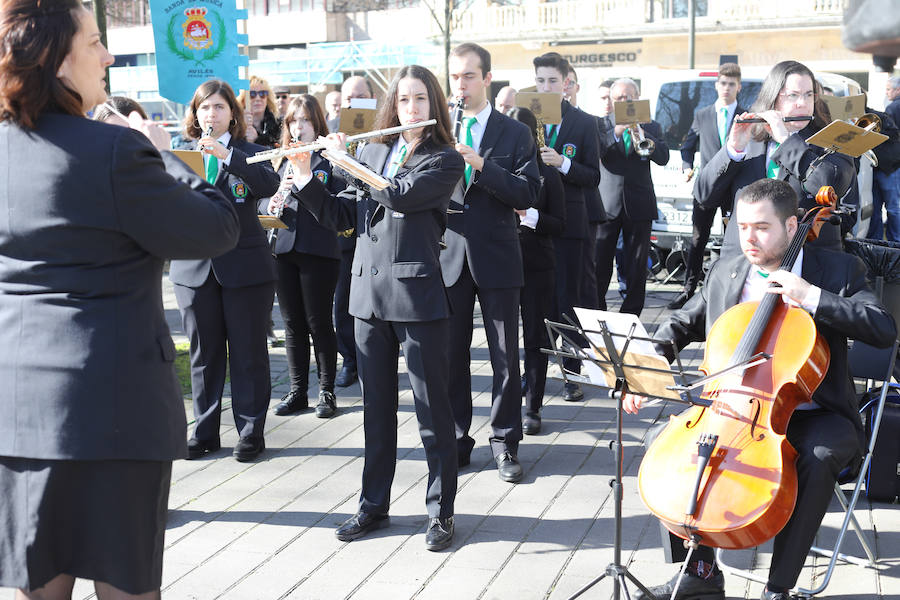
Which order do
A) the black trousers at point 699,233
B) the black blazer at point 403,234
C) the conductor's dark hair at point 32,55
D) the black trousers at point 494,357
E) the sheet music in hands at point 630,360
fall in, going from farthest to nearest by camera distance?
the black trousers at point 699,233 → the black trousers at point 494,357 → the black blazer at point 403,234 → the sheet music in hands at point 630,360 → the conductor's dark hair at point 32,55

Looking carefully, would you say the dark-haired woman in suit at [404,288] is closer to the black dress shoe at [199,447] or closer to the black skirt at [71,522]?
the black dress shoe at [199,447]

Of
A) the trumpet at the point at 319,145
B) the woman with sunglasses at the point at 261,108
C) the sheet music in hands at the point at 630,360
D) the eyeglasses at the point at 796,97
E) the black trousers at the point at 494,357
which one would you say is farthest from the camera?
the woman with sunglasses at the point at 261,108

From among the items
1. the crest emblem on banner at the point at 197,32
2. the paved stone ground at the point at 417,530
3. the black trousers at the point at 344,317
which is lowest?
the paved stone ground at the point at 417,530

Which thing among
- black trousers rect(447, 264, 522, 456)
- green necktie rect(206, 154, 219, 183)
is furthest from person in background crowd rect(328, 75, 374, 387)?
black trousers rect(447, 264, 522, 456)

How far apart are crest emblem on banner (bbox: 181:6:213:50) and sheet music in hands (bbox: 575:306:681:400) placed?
12.5 feet

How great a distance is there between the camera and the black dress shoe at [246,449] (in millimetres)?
5422

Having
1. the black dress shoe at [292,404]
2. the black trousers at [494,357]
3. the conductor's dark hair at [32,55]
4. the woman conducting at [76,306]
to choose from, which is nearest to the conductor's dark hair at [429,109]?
the black trousers at [494,357]

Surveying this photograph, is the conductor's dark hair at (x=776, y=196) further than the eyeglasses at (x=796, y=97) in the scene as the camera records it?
No

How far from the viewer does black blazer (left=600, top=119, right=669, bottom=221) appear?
326 inches

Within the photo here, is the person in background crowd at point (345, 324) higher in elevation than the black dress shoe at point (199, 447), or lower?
higher

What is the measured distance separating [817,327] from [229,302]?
122 inches

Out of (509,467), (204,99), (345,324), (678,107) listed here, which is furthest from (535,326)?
(678,107)

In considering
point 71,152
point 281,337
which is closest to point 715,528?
point 71,152

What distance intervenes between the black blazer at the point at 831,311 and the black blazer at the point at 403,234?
1.02m
